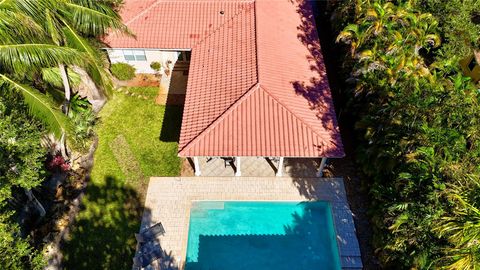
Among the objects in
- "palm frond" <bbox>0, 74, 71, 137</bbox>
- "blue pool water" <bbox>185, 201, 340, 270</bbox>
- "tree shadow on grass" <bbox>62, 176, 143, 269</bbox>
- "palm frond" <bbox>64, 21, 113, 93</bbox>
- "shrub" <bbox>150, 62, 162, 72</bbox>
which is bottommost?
"tree shadow on grass" <bbox>62, 176, 143, 269</bbox>

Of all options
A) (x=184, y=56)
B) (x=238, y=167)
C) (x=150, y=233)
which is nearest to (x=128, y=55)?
(x=184, y=56)

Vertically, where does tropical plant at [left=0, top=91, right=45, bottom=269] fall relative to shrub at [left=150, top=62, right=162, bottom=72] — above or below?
above

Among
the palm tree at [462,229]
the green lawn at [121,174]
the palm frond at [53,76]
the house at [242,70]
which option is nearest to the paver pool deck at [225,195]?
the green lawn at [121,174]

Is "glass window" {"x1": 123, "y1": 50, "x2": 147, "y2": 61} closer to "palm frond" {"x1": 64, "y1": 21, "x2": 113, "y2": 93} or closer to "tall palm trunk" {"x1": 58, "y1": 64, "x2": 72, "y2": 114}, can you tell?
"tall palm trunk" {"x1": 58, "y1": 64, "x2": 72, "y2": 114}


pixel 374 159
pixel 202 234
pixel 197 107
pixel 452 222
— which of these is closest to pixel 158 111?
pixel 197 107

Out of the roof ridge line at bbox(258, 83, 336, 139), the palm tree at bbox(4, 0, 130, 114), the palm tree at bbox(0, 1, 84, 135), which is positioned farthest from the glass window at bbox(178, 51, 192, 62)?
the palm tree at bbox(0, 1, 84, 135)

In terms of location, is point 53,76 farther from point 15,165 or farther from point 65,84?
point 15,165

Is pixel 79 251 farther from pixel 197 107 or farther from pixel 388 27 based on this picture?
pixel 388 27
